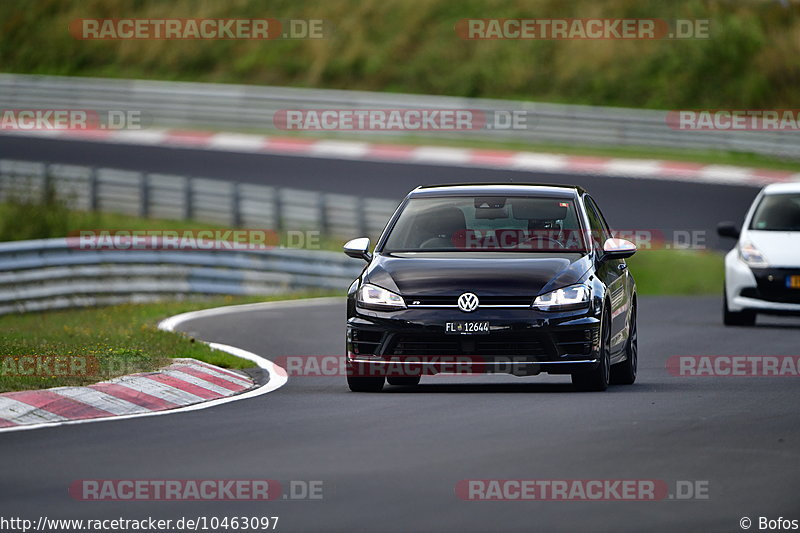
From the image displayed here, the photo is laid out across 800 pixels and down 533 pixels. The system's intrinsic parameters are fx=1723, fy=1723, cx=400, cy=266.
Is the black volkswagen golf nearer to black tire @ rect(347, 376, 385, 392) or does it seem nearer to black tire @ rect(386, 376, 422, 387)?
black tire @ rect(347, 376, 385, 392)

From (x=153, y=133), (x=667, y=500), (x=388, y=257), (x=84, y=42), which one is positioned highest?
(x=84, y=42)

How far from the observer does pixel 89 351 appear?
13852 mm

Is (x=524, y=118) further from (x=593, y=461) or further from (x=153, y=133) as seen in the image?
(x=593, y=461)

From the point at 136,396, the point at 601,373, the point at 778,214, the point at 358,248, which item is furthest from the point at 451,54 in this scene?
the point at 136,396

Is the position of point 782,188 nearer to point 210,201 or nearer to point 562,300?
point 562,300

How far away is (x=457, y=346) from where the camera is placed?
1202 centimetres

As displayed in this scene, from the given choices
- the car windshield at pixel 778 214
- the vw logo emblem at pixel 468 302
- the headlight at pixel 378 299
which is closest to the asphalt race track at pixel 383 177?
the car windshield at pixel 778 214

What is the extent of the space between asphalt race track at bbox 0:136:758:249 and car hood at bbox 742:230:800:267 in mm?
12865

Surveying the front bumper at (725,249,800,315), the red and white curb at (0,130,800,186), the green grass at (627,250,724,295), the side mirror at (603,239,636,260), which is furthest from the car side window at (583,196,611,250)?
the red and white curb at (0,130,800,186)

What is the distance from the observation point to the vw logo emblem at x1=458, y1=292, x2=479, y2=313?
12000 millimetres

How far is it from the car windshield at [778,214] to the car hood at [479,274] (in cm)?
812

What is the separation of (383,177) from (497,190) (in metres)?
23.7

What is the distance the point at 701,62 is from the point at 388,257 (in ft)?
123

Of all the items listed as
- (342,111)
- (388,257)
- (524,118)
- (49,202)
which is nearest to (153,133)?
(342,111)
